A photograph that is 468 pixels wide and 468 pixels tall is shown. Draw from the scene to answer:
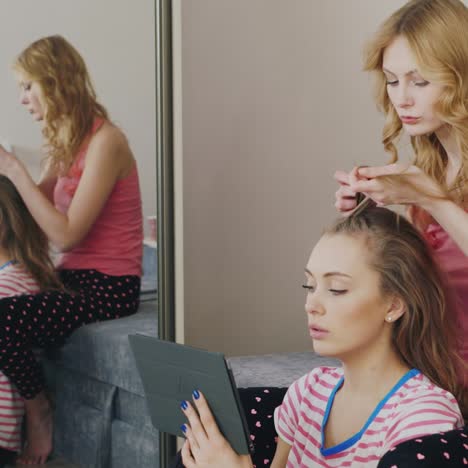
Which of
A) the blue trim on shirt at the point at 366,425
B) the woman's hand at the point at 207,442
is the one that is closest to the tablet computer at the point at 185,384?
the woman's hand at the point at 207,442

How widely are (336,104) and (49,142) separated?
2.59ft

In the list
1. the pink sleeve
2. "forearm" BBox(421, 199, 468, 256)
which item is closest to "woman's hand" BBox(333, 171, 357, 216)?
"forearm" BBox(421, 199, 468, 256)

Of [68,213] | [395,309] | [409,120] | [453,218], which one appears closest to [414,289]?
[395,309]

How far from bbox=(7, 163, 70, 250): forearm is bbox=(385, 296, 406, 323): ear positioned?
1.02 m

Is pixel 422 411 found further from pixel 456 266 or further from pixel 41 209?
pixel 41 209

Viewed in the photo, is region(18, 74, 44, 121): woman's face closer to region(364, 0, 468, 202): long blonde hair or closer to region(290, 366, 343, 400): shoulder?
region(364, 0, 468, 202): long blonde hair

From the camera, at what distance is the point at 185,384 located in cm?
133

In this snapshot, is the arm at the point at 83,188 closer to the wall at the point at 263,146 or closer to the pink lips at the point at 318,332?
the wall at the point at 263,146

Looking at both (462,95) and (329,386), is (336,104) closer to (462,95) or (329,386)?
(462,95)

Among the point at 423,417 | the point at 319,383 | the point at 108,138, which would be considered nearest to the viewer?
the point at 423,417

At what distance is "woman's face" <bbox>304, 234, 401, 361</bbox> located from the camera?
135 centimetres

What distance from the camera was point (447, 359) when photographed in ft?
4.61

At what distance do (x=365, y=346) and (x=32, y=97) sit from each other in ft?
3.69

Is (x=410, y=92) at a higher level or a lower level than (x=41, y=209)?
higher
